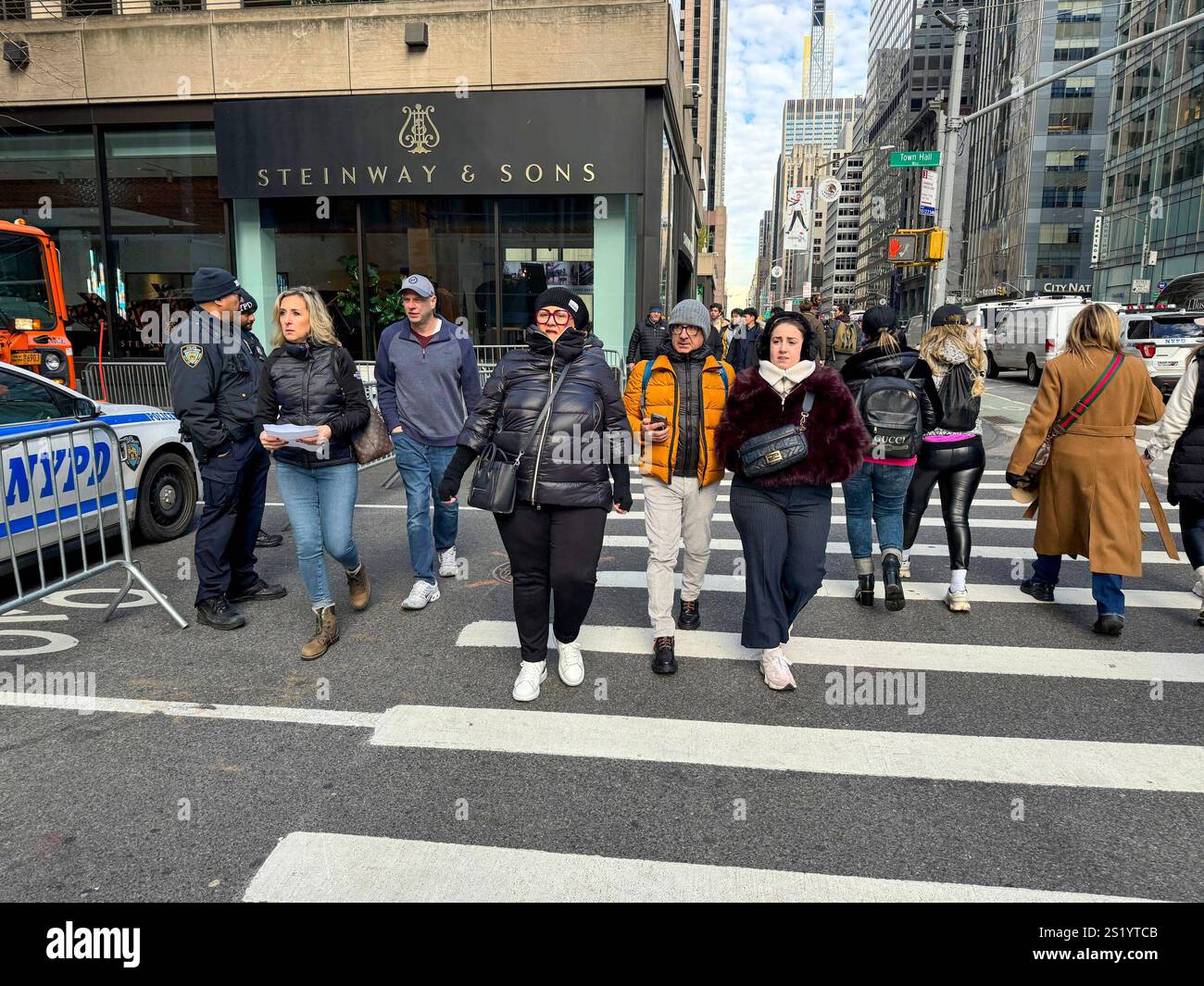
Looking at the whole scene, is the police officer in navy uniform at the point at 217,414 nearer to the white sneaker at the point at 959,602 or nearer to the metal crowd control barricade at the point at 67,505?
the metal crowd control barricade at the point at 67,505

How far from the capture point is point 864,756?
Answer: 3.74 metres

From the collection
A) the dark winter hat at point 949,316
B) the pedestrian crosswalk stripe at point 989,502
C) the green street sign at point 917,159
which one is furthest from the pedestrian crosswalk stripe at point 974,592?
the green street sign at point 917,159

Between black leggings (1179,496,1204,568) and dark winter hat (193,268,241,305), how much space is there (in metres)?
6.52

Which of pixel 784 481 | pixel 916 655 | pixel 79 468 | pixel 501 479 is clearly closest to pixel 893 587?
pixel 916 655

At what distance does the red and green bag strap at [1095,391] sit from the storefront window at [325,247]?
13.9 metres

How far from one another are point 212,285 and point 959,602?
18.1ft

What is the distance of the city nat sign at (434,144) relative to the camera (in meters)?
15.2

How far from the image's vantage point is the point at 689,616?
5441mm

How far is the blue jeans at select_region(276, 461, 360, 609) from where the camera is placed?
16.4 ft

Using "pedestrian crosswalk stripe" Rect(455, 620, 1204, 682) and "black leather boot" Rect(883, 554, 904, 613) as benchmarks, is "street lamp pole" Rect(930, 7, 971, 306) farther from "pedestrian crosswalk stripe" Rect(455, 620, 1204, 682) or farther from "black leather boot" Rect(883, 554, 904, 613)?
"pedestrian crosswalk stripe" Rect(455, 620, 1204, 682)

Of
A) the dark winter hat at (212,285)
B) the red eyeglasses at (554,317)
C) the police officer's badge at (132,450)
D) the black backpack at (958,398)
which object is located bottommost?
the police officer's badge at (132,450)

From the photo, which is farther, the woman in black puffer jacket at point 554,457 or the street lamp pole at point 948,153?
the street lamp pole at point 948,153

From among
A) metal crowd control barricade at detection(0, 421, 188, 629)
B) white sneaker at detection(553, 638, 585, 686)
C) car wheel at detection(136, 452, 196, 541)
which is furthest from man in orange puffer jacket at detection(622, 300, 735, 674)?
car wheel at detection(136, 452, 196, 541)

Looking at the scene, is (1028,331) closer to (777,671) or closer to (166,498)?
(777,671)
